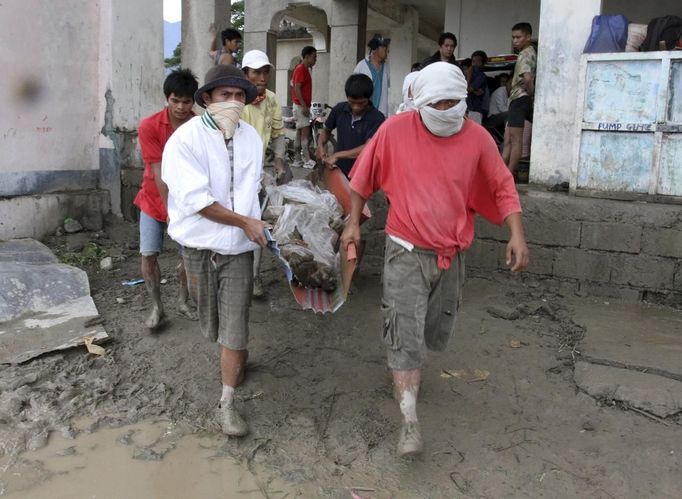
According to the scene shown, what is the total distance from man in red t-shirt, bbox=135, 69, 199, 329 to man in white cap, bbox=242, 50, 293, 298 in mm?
494

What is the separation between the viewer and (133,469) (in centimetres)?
299

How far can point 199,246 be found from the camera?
3086mm

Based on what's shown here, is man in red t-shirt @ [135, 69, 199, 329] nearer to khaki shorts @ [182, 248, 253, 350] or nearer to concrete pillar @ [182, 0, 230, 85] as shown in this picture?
→ khaki shorts @ [182, 248, 253, 350]

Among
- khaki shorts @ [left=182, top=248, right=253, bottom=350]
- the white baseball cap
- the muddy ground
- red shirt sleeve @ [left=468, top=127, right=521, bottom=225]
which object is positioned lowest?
the muddy ground

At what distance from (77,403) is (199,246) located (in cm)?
126

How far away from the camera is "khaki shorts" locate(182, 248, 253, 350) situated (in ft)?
10.4

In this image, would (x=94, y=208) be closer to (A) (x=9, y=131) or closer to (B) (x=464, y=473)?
(A) (x=9, y=131)

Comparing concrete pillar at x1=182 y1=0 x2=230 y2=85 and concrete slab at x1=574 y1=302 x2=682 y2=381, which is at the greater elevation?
concrete pillar at x1=182 y1=0 x2=230 y2=85

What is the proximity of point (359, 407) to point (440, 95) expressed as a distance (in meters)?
1.75

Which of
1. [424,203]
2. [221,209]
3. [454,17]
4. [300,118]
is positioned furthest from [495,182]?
[454,17]

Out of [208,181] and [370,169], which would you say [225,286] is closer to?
[208,181]

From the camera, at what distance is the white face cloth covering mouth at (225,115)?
306 cm

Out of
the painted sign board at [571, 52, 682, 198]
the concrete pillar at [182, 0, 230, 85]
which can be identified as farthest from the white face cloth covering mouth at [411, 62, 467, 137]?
the concrete pillar at [182, 0, 230, 85]

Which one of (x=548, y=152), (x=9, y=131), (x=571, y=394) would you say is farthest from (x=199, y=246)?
(x=9, y=131)
